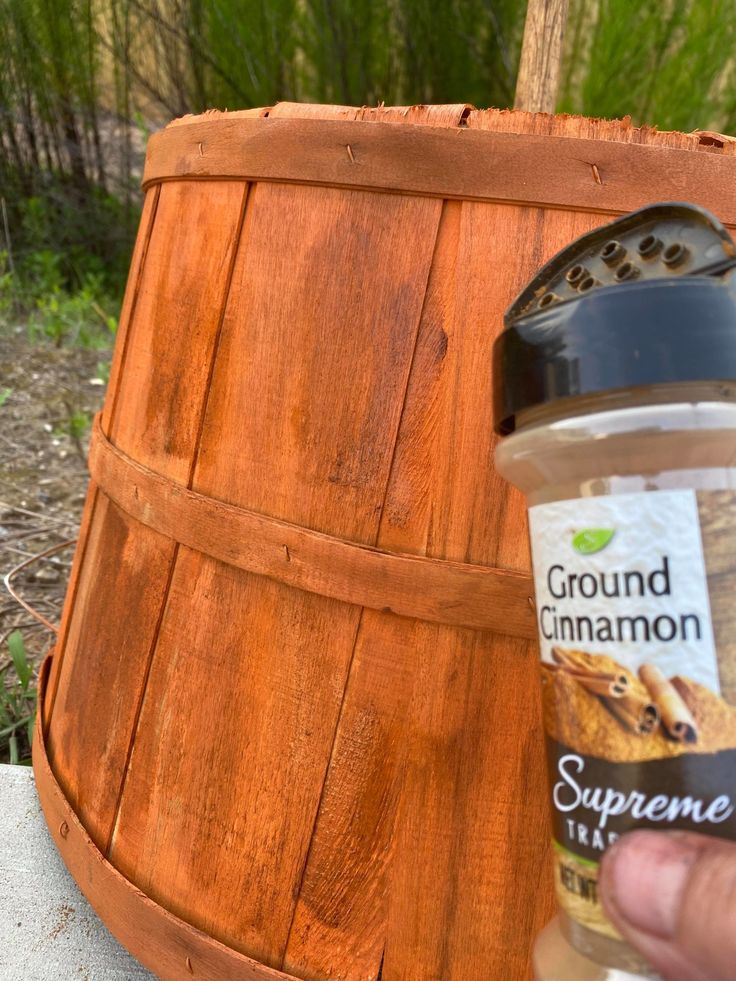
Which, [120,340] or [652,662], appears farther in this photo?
[120,340]

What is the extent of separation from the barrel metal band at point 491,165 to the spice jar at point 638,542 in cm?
18

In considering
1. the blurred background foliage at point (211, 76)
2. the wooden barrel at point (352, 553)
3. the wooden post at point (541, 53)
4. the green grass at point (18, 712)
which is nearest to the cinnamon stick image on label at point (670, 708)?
the wooden barrel at point (352, 553)

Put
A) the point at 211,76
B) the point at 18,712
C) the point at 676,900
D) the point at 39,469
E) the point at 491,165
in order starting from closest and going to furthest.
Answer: the point at 676,900, the point at 491,165, the point at 18,712, the point at 39,469, the point at 211,76

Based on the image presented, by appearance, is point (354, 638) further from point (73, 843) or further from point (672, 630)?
point (73, 843)

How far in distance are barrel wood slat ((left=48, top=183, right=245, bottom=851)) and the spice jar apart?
0.44 meters

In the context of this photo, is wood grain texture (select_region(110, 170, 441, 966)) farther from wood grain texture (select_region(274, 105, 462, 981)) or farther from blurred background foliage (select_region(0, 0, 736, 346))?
blurred background foliage (select_region(0, 0, 736, 346))

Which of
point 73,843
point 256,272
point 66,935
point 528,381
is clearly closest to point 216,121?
point 256,272

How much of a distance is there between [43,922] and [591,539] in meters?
0.93

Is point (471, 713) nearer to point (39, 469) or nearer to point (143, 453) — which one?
point (143, 453)

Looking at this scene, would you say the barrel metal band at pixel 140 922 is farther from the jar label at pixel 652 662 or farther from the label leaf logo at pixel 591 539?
the label leaf logo at pixel 591 539

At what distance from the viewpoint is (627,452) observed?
22.0 inches

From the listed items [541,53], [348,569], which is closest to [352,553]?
[348,569]

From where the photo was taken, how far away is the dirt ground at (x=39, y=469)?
221cm

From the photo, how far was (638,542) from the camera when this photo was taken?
1.77ft
